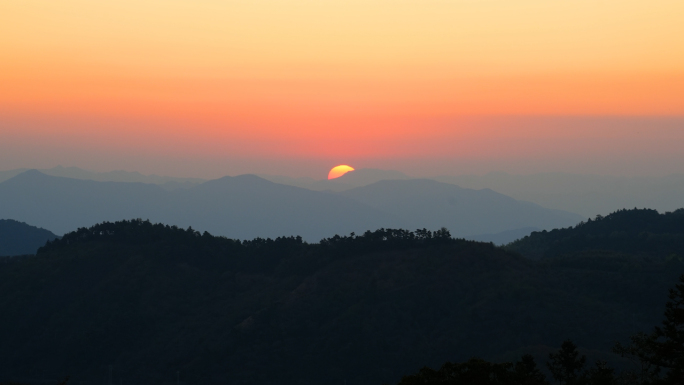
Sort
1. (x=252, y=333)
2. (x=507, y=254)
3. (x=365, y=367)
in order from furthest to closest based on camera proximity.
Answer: (x=507, y=254) < (x=252, y=333) < (x=365, y=367)

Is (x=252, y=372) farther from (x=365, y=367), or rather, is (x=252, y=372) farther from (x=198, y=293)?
(x=198, y=293)

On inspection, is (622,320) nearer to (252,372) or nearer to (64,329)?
(252,372)

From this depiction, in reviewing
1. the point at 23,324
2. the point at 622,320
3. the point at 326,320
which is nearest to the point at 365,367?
the point at 326,320

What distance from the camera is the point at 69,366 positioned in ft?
543

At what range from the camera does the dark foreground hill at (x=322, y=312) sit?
153000mm

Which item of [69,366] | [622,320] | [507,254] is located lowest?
[69,366]

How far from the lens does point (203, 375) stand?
5974 inches

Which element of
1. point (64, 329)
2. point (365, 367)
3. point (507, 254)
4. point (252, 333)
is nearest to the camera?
point (365, 367)

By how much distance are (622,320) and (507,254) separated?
38.6m

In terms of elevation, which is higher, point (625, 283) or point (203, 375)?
point (625, 283)

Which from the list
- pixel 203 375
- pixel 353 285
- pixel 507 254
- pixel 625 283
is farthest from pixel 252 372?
pixel 625 283

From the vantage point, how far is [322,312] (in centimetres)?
17325

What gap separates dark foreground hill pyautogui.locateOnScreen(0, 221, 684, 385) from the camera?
153000 mm

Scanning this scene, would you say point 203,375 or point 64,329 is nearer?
point 203,375
